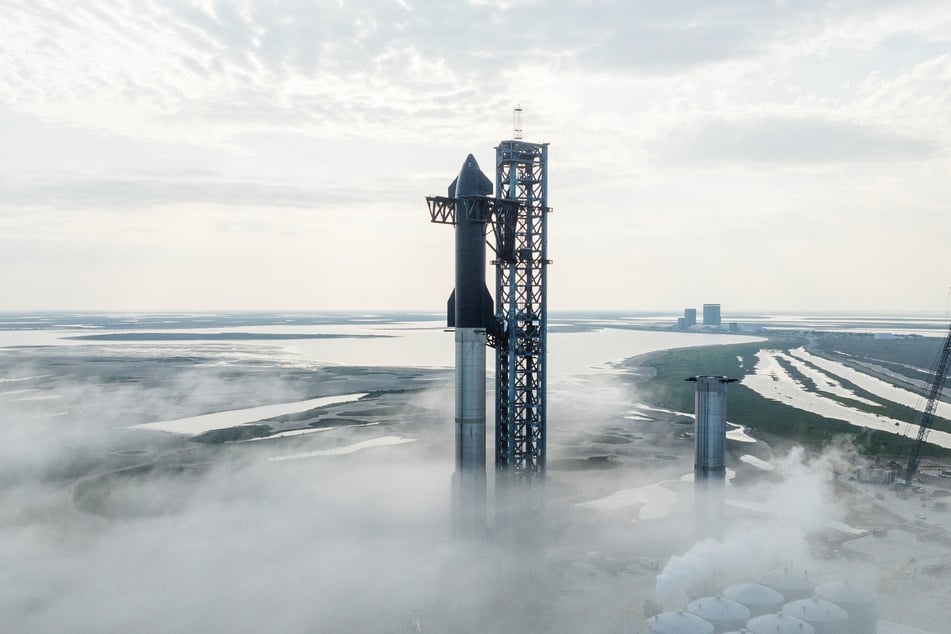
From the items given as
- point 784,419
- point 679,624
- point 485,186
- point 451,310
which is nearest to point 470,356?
point 451,310

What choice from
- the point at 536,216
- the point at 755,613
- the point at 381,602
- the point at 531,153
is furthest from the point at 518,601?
the point at 531,153

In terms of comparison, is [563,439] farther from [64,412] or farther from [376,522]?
[64,412]

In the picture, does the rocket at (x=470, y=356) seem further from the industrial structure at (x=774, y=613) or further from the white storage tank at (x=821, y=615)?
the white storage tank at (x=821, y=615)

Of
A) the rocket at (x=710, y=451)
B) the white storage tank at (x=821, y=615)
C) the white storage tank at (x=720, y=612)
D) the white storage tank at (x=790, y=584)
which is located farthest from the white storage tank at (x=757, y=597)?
the rocket at (x=710, y=451)

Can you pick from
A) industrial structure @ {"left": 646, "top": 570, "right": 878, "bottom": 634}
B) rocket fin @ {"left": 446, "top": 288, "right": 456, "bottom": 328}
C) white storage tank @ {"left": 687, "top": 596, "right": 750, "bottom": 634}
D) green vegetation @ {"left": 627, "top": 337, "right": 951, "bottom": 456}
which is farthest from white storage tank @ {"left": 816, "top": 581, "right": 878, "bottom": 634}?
green vegetation @ {"left": 627, "top": 337, "right": 951, "bottom": 456}

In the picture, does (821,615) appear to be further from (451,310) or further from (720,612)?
(451,310)

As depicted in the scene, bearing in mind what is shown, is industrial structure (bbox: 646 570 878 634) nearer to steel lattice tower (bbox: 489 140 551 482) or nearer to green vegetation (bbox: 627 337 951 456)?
steel lattice tower (bbox: 489 140 551 482)
